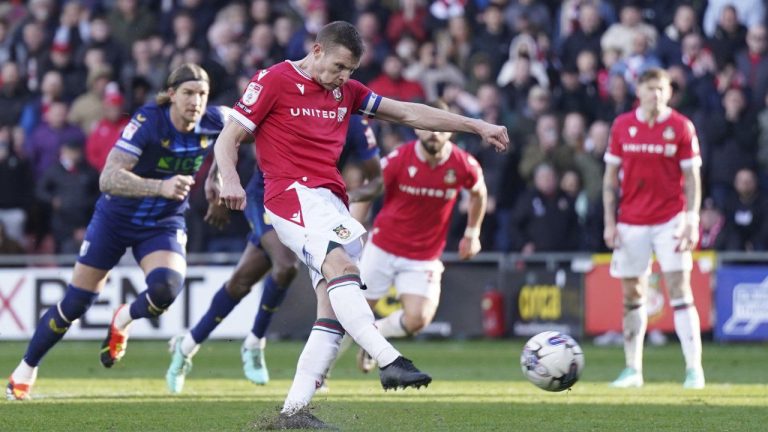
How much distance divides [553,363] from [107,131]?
38.1 feet

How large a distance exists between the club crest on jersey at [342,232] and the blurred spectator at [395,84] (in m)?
11.5

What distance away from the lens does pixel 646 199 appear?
12664 mm

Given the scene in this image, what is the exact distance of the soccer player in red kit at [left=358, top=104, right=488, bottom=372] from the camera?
485 inches

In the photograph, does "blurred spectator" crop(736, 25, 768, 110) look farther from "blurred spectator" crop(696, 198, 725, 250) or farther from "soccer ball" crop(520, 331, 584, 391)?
"soccer ball" crop(520, 331, 584, 391)

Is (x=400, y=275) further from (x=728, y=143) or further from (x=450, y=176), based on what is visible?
(x=728, y=143)

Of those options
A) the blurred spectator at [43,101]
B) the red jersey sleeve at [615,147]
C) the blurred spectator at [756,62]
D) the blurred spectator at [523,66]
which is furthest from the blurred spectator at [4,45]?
the red jersey sleeve at [615,147]

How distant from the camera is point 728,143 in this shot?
60.6 feet

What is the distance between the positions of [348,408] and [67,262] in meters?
9.44

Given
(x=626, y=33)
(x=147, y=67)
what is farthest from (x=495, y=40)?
(x=147, y=67)

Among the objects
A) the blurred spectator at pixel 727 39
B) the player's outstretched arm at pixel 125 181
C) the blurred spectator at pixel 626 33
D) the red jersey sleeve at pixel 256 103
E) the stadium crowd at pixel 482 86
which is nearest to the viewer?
the red jersey sleeve at pixel 256 103

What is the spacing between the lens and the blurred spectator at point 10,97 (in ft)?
67.8

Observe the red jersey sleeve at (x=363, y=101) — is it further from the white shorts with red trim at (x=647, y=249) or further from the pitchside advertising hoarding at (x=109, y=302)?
the pitchside advertising hoarding at (x=109, y=302)

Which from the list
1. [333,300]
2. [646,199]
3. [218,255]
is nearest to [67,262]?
[218,255]

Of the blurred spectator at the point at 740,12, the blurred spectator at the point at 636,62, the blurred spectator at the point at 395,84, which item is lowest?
the blurred spectator at the point at 395,84
